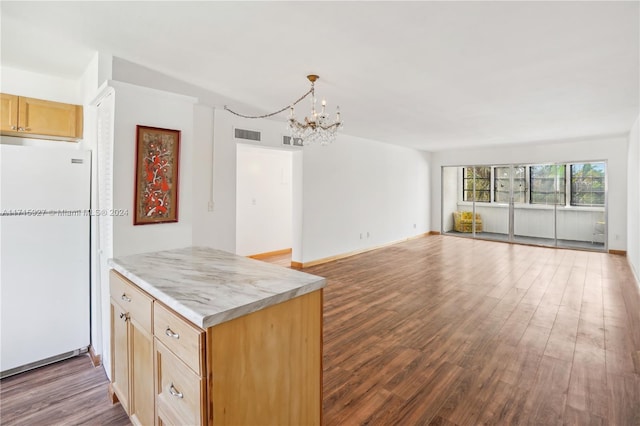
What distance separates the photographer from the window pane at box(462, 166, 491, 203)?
886cm

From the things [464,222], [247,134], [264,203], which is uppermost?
[247,134]

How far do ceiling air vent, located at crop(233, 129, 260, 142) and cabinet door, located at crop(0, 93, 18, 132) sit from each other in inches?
91.9

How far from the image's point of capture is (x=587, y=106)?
4.30 metres

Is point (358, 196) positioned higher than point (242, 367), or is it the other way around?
point (358, 196)

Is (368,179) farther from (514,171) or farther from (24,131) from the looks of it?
(24,131)

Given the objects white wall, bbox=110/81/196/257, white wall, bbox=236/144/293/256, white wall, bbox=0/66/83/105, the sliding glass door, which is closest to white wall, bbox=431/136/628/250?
the sliding glass door

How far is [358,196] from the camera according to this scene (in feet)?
22.6

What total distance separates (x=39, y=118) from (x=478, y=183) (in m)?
9.32

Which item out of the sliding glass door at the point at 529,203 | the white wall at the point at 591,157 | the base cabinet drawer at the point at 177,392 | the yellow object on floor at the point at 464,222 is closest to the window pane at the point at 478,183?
the sliding glass door at the point at 529,203

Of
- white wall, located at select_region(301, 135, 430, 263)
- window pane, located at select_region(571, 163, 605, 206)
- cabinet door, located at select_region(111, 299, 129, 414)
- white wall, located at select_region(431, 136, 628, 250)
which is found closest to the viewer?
cabinet door, located at select_region(111, 299, 129, 414)

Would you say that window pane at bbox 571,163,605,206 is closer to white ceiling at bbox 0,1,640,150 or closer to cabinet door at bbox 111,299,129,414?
white ceiling at bbox 0,1,640,150

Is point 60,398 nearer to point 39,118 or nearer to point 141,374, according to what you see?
point 141,374

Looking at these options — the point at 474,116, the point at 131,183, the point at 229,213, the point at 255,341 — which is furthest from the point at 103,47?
the point at 474,116

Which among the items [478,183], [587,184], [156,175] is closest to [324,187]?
[156,175]
